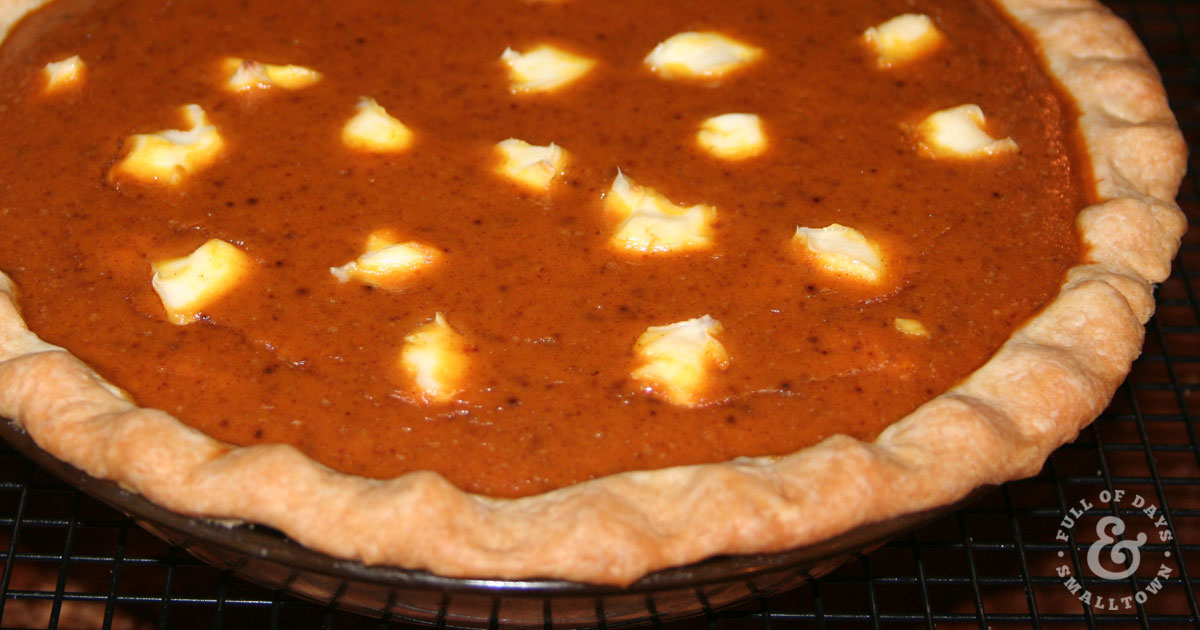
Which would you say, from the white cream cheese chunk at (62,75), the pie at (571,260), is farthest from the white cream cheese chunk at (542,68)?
the white cream cheese chunk at (62,75)

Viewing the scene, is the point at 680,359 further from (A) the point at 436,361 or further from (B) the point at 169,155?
(B) the point at 169,155

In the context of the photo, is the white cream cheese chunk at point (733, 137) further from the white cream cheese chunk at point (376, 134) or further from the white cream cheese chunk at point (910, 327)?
the white cream cheese chunk at point (376, 134)

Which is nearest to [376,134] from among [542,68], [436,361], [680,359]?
[542,68]

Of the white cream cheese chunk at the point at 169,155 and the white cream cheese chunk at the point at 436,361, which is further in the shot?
the white cream cheese chunk at the point at 169,155

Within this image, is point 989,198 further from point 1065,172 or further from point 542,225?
point 542,225

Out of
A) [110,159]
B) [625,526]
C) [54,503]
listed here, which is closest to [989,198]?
[625,526]

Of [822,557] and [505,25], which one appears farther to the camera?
[505,25]
